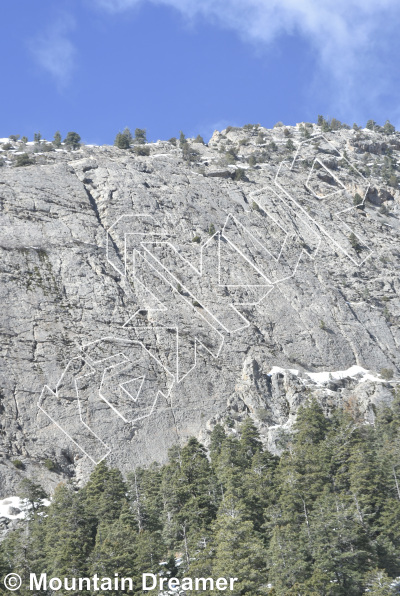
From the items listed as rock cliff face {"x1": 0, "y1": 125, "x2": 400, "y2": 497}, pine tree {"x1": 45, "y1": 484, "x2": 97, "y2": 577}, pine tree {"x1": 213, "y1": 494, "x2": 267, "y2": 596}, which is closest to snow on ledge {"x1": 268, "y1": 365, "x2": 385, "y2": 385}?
rock cliff face {"x1": 0, "y1": 125, "x2": 400, "y2": 497}

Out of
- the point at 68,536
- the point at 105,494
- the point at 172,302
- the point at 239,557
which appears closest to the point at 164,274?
the point at 172,302

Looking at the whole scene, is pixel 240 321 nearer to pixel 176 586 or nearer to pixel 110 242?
pixel 110 242

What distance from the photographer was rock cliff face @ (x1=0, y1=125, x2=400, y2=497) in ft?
219

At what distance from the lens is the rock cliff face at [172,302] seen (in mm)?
66750

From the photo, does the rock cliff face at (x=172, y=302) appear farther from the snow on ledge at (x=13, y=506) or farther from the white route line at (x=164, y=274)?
the snow on ledge at (x=13, y=506)

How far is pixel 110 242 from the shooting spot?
8519 cm

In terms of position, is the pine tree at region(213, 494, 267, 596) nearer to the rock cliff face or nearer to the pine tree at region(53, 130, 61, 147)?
the rock cliff face

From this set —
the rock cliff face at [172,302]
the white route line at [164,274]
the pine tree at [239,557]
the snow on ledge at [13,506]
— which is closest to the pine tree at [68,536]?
the pine tree at [239,557]

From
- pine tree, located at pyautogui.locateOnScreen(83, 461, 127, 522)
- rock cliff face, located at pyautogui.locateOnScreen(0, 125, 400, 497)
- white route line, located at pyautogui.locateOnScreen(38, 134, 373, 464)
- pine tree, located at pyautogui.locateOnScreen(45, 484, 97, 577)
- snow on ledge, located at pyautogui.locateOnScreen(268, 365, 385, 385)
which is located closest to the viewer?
pine tree, located at pyautogui.locateOnScreen(45, 484, 97, 577)

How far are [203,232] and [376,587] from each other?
63.0 m

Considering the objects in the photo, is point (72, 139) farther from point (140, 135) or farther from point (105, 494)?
point (105, 494)

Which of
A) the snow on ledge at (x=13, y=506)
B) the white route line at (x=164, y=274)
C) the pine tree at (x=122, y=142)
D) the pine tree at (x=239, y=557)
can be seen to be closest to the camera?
the pine tree at (x=239, y=557)

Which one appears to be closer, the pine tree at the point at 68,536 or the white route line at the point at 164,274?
the pine tree at the point at 68,536

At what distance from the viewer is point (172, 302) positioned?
262 ft
